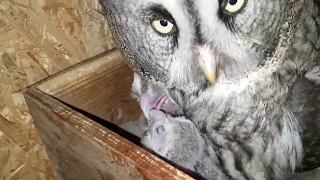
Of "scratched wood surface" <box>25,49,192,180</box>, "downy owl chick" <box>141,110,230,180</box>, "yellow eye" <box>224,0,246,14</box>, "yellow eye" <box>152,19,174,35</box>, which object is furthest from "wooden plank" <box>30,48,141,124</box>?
A: "yellow eye" <box>224,0,246,14</box>

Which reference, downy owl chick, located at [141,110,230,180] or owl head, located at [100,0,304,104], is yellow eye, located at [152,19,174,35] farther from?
downy owl chick, located at [141,110,230,180]

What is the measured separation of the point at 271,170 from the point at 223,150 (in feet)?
0.38

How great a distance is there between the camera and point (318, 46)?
1244 millimetres

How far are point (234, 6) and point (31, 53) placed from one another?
0.71 meters

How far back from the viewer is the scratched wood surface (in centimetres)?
116

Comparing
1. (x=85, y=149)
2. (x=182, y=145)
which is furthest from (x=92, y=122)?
(x=182, y=145)

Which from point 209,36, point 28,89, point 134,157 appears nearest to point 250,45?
point 209,36

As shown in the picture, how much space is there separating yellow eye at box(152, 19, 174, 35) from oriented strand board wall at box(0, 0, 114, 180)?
506 millimetres

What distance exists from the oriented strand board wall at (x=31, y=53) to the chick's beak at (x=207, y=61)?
23.4 inches

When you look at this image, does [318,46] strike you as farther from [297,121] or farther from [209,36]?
[209,36]

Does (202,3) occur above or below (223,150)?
above

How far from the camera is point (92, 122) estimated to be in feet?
4.17

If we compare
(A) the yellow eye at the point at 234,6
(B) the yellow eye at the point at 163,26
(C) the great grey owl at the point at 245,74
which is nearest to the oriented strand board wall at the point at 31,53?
(C) the great grey owl at the point at 245,74

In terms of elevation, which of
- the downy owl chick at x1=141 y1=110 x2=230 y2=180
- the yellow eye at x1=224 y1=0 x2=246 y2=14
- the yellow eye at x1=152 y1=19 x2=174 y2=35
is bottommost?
the downy owl chick at x1=141 y1=110 x2=230 y2=180
